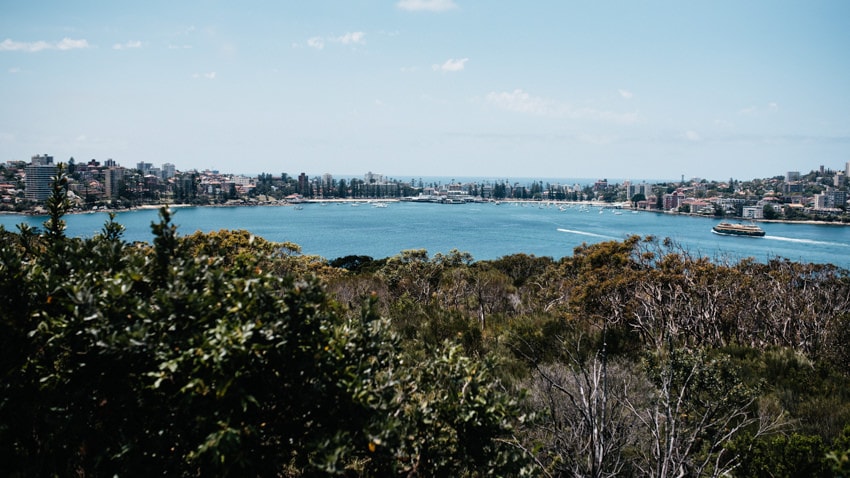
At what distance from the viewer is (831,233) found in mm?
66625

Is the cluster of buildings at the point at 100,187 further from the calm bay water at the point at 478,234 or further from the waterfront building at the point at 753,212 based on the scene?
the waterfront building at the point at 753,212

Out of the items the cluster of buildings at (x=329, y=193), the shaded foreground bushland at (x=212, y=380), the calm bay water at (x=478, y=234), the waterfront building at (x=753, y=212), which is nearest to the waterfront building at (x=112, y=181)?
the cluster of buildings at (x=329, y=193)

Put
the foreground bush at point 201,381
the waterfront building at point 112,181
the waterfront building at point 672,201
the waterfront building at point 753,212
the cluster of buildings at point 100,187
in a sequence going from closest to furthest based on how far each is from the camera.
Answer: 1. the foreground bush at point 201,381
2. the cluster of buildings at point 100,187
3. the waterfront building at point 753,212
4. the waterfront building at point 112,181
5. the waterfront building at point 672,201

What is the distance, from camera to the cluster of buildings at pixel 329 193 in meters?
77.9

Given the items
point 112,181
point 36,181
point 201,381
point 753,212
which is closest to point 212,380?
point 201,381

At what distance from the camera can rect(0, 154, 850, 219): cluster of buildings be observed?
3068 inches

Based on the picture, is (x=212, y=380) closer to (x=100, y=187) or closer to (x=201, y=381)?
(x=201, y=381)

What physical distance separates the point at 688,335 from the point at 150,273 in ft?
35.4

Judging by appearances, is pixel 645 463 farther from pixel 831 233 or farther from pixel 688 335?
pixel 831 233

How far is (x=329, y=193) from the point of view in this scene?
15638cm

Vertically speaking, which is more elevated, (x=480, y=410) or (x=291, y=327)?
(x=291, y=327)

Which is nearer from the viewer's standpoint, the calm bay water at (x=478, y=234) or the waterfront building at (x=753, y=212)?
the calm bay water at (x=478, y=234)

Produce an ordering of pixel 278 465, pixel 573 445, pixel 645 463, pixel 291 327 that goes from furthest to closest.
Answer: pixel 645 463 < pixel 573 445 < pixel 278 465 < pixel 291 327

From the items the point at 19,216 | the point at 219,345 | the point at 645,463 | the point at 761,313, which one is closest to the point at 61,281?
the point at 219,345
